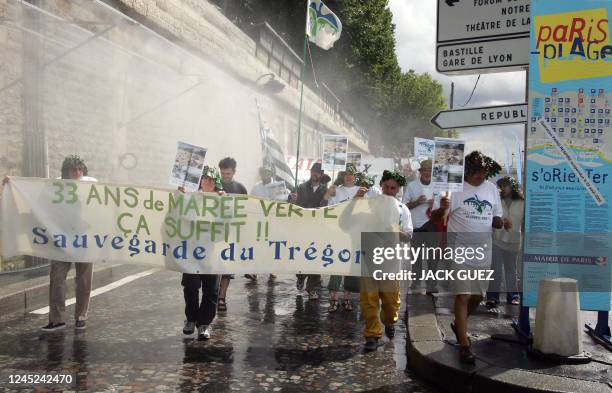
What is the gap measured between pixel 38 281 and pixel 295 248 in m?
3.72

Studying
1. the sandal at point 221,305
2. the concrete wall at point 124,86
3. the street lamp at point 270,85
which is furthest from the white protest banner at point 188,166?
the street lamp at point 270,85

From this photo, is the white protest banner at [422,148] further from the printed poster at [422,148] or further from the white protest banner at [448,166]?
the white protest banner at [448,166]

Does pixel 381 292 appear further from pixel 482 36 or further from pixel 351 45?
pixel 351 45

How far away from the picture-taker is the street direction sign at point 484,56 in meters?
5.51

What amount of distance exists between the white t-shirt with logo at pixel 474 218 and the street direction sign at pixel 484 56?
A: 1224 millimetres

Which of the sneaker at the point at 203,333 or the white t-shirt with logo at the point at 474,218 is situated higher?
the white t-shirt with logo at the point at 474,218

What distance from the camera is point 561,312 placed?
15.6ft

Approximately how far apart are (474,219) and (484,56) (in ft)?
5.43

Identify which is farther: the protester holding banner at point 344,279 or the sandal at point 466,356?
the protester holding banner at point 344,279

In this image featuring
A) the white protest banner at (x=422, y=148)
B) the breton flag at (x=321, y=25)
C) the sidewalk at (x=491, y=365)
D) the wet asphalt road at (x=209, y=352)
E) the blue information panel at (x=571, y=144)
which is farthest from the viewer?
the breton flag at (x=321, y=25)

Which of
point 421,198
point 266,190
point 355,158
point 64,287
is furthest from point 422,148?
point 64,287

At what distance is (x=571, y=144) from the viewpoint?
528 centimetres

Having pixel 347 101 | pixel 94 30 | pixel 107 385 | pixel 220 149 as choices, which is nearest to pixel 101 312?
pixel 107 385

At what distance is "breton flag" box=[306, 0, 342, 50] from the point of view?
12.7 metres
